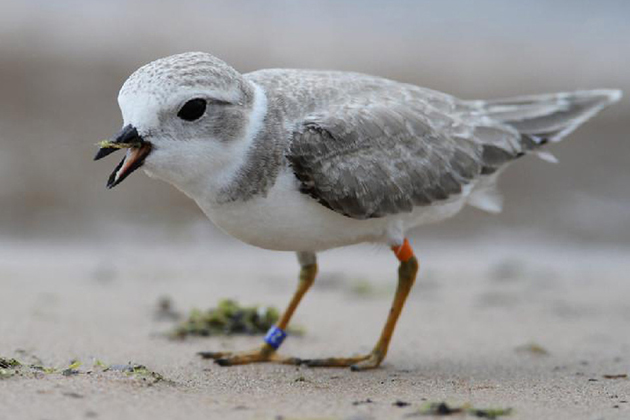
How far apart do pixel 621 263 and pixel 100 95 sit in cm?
884

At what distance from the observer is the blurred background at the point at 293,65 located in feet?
41.4

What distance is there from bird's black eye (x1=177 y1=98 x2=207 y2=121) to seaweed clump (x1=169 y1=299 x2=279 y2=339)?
2.21m

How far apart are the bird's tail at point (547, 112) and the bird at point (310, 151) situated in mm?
19

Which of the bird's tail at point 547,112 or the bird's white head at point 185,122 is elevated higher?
the bird's tail at point 547,112

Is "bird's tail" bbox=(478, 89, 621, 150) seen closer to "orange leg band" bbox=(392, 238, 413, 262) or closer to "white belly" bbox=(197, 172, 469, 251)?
"orange leg band" bbox=(392, 238, 413, 262)

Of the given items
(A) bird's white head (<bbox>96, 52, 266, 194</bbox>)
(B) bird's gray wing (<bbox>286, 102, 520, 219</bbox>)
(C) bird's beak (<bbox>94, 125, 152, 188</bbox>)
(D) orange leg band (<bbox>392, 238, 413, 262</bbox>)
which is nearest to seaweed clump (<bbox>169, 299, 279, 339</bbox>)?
(D) orange leg band (<bbox>392, 238, 413, 262</bbox>)

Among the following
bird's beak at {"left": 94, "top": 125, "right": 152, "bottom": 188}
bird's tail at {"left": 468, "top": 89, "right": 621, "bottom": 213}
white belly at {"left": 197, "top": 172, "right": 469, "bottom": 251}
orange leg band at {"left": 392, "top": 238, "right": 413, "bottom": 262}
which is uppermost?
bird's tail at {"left": 468, "top": 89, "right": 621, "bottom": 213}

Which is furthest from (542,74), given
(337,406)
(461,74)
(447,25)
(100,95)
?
(337,406)

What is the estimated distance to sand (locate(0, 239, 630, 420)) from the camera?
452 cm

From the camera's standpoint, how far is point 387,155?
232 inches

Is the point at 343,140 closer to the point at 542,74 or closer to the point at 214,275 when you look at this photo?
the point at 214,275

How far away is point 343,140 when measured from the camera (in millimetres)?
5660

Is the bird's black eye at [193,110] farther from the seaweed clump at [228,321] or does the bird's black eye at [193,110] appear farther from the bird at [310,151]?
the seaweed clump at [228,321]

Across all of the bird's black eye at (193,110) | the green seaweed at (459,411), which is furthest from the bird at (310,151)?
the green seaweed at (459,411)
